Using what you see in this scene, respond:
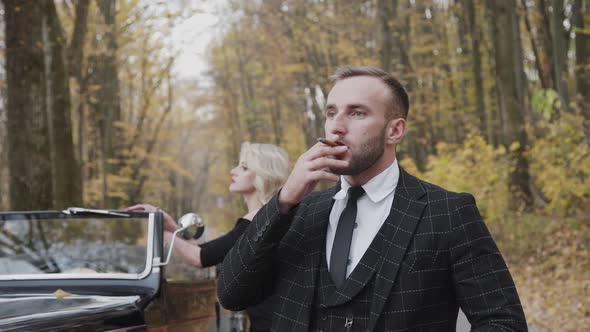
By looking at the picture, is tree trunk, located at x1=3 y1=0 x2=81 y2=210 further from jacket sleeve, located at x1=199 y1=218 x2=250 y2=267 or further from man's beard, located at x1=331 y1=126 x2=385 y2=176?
man's beard, located at x1=331 y1=126 x2=385 y2=176

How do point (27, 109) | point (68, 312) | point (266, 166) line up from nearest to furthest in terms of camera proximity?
point (68, 312)
point (266, 166)
point (27, 109)

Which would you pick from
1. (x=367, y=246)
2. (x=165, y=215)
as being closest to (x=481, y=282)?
(x=367, y=246)

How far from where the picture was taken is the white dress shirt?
2646mm

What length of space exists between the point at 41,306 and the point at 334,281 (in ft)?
5.84

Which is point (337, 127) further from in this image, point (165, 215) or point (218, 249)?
point (165, 215)

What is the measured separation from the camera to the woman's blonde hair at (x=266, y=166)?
199 inches

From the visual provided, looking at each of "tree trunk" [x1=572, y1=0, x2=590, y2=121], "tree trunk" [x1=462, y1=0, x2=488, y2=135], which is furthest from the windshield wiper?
"tree trunk" [x1=462, y1=0, x2=488, y2=135]

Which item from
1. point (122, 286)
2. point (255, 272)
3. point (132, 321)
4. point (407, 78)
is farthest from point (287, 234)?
point (407, 78)

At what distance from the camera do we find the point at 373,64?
2003 cm

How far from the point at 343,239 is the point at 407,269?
0.87 ft

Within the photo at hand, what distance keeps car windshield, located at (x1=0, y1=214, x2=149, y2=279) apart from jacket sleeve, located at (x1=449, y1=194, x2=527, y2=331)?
8.26 ft

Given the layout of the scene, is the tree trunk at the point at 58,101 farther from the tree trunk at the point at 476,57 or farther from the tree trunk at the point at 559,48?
the tree trunk at the point at 476,57

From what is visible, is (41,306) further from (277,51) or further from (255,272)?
(277,51)

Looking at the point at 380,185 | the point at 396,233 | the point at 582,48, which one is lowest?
→ the point at 396,233
